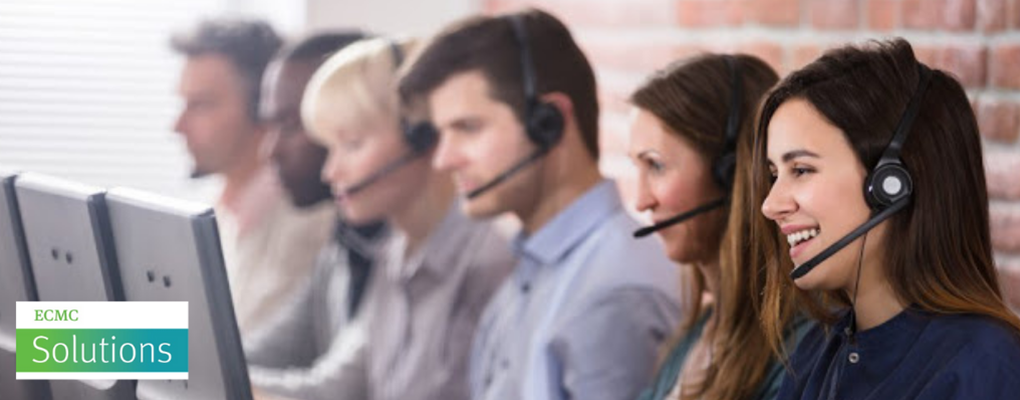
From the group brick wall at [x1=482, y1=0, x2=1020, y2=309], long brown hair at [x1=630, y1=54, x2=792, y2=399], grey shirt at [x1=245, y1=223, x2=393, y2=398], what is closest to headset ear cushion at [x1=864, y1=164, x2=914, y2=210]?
long brown hair at [x1=630, y1=54, x2=792, y2=399]

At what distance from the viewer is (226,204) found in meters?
3.76

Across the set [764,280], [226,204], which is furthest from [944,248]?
[226,204]

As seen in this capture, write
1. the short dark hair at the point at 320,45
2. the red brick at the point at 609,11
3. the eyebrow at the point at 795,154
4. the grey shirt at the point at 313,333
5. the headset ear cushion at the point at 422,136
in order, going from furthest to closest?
the short dark hair at the point at 320,45 → the grey shirt at the point at 313,333 → the red brick at the point at 609,11 → the headset ear cushion at the point at 422,136 → the eyebrow at the point at 795,154

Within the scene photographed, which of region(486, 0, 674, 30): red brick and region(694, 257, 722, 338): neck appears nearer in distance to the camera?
region(694, 257, 722, 338): neck

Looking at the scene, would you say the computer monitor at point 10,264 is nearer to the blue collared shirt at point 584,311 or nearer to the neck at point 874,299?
the blue collared shirt at point 584,311

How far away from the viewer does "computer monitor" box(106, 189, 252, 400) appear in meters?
1.64

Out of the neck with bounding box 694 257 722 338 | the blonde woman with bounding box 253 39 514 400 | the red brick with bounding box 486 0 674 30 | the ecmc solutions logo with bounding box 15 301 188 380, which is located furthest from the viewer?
the red brick with bounding box 486 0 674 30

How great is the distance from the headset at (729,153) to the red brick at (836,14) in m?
0.41

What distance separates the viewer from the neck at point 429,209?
9.97 ft

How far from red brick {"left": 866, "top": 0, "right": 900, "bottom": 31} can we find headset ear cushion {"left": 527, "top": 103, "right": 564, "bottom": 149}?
1.46 ft

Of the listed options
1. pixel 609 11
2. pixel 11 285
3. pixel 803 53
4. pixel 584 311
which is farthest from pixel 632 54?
pixel 11 285

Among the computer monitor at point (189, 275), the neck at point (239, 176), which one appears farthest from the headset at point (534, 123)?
the neck at point (239, 176)

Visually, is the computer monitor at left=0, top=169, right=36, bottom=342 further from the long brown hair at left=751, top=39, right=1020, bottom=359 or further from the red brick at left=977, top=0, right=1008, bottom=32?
the red brick at left=977, top=0, right=1008, bottom=32

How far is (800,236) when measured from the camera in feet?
5.26
